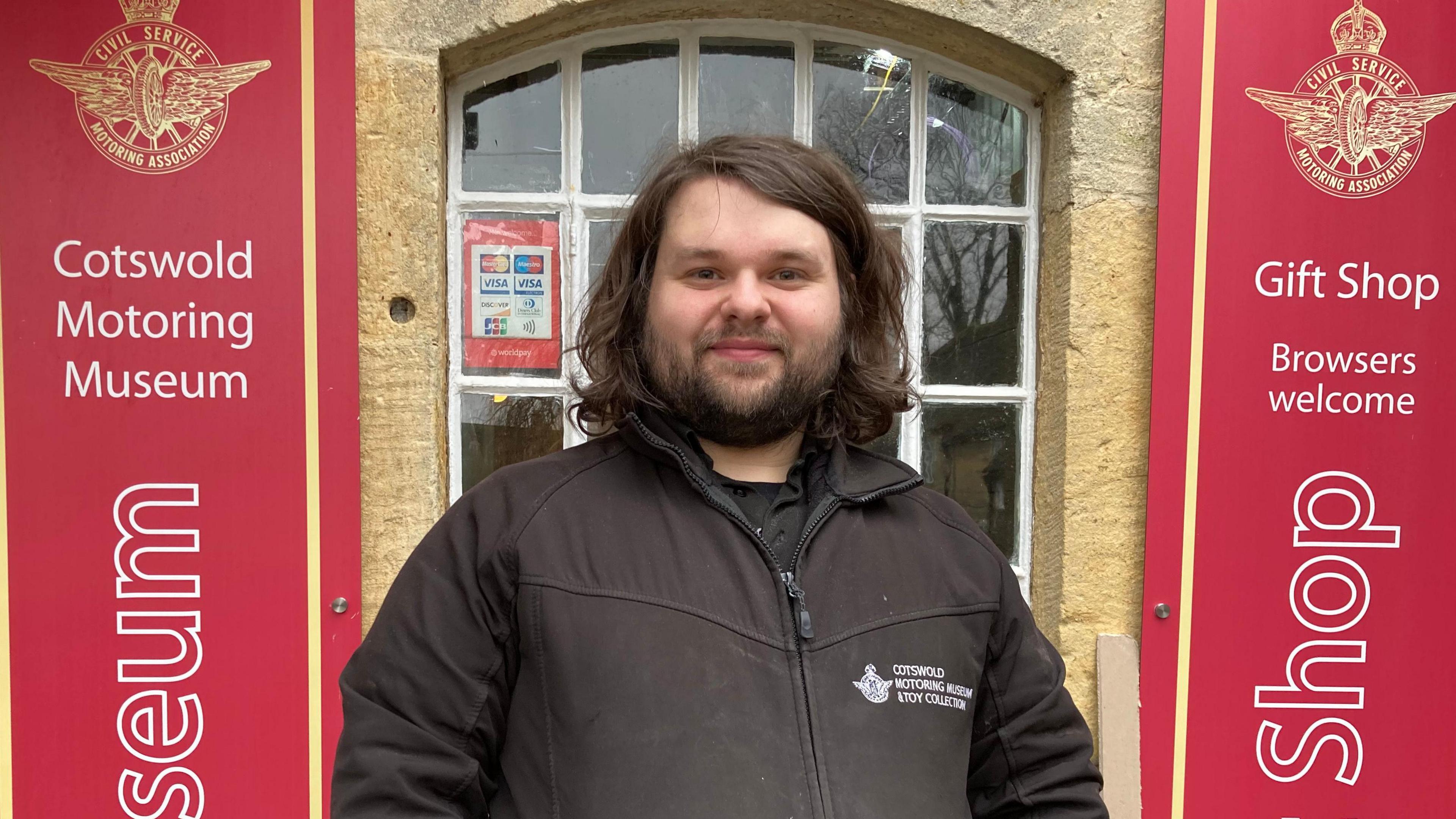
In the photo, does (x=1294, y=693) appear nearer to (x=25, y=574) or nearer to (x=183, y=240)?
(x=183, y=240)

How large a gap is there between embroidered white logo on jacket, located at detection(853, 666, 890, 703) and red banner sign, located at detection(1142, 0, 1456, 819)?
1490 mm

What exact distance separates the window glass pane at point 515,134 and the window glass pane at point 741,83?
0.42 meters

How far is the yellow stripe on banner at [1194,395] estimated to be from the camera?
2393 mm

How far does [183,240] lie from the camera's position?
7.48 feet

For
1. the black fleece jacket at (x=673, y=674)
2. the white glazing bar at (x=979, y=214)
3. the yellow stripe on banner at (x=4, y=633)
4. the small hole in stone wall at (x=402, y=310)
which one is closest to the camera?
the black fleece jacket at (x=673, y=674)

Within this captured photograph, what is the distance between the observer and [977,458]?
2.71 meters

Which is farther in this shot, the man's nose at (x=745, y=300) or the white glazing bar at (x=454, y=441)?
the white glazing bar at (x=454, y=441)

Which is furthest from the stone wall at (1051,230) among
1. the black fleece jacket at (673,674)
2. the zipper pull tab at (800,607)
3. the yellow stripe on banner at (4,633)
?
the zipper pull tab at (800,607)

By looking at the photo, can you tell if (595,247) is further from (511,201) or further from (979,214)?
(979,214)

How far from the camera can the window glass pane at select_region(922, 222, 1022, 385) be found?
8.82 ft

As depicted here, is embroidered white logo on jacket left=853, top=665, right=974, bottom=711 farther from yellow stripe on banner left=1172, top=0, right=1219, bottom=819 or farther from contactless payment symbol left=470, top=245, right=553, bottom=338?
contactless payment symbol left=470, top=245, right=553, bottom=338

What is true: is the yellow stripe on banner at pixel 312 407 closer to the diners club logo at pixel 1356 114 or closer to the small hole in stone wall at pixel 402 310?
the small hole in stone wall at pixel 402 310

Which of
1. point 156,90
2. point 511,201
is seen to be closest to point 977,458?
point 511,201

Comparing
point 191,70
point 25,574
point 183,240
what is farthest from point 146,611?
point 191,70
